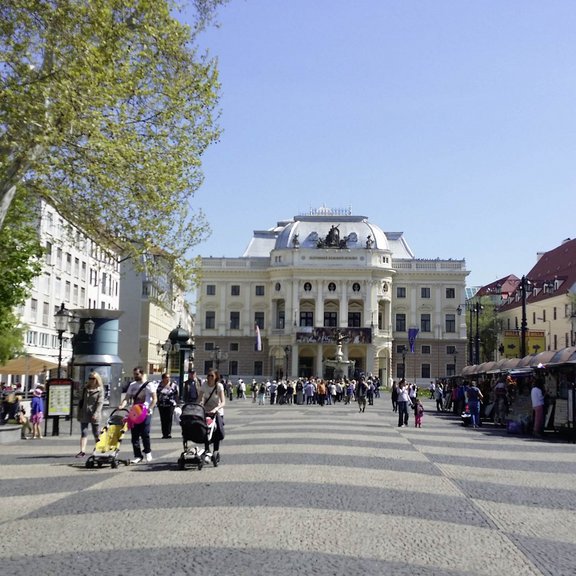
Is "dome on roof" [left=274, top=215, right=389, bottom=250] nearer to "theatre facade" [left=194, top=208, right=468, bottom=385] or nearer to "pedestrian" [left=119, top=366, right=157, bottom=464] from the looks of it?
"theatre facade" [left=194, top=208, right=468, bottom=385]

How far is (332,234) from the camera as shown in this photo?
111 metres

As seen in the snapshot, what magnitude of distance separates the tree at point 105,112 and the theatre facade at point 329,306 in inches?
3356

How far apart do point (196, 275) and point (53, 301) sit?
39636 mm

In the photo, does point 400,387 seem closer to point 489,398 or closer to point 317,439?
point 489,398

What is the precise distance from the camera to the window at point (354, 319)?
110375mm

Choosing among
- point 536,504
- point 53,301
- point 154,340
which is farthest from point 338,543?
point 154,340

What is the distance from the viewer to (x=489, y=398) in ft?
111

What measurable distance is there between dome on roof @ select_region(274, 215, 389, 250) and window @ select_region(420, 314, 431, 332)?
34.8 ft

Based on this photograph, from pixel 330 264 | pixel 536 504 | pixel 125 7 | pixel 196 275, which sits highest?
pixel 330 264

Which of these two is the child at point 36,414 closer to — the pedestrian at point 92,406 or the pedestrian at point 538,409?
the pedestrian at point 92,406

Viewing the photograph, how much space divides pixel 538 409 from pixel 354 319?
8617 centimetres

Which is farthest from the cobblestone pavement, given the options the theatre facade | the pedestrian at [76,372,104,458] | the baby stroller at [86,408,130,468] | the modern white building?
the theatre facade

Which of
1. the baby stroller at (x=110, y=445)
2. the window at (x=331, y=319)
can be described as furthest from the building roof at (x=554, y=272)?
the baby stroller at (x=110, y=445)

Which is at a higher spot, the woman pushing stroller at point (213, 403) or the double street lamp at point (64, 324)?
the double street lamp at point (64, 324)
